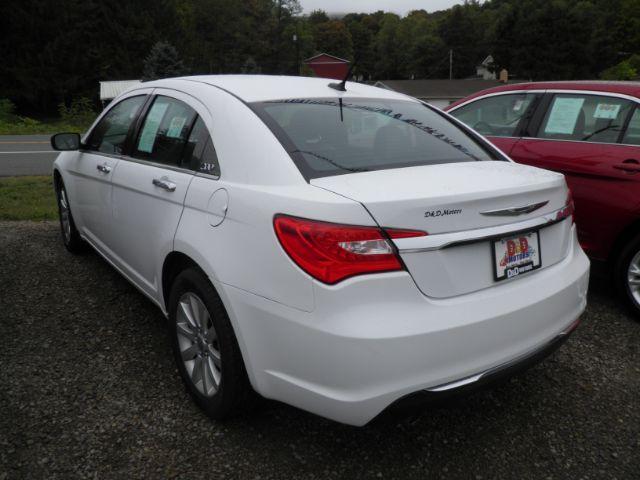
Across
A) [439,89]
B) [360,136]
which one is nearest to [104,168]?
[360,136]

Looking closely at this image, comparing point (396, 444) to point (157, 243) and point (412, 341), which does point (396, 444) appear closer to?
point (412, 341)

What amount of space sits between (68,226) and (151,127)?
7.36ft

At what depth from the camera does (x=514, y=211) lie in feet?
7.05

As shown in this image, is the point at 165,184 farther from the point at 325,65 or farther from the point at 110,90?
the point at 325,65

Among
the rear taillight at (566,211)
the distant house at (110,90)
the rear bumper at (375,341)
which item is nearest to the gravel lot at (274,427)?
the rear bumper at (375,341)

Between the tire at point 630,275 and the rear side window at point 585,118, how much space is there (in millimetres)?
791

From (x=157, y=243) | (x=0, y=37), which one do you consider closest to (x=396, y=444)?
(x=157, y=243)

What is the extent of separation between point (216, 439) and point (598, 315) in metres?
2.84

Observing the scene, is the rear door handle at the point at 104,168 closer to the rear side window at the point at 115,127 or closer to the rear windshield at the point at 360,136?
the rear side window at the point at 115,127

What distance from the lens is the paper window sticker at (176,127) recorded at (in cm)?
288

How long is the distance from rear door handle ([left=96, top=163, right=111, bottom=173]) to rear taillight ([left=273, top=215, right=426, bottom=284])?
217 cm

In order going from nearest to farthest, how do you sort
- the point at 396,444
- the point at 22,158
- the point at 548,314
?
the point at 548,314, the point at 396,444, the point at 22,158

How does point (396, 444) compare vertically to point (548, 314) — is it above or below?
below

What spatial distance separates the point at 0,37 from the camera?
44.6 m
